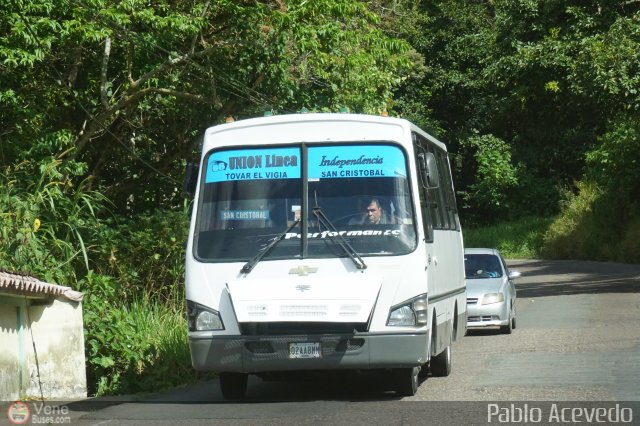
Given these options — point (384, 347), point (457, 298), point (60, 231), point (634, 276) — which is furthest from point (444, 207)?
point (634, 276)

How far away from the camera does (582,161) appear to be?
2228 inches

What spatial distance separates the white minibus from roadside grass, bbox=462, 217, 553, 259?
42.9 metres

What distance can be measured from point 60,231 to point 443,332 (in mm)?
6670

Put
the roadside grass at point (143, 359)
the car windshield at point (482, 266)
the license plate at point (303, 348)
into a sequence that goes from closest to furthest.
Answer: the license plate at point (303, 348), the roadside grass at point (143, 359), the car windshield at point (482, 266)

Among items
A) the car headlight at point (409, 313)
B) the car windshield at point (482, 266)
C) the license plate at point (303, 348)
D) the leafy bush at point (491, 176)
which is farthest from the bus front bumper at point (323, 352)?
the leafy bush at point (491, 176)

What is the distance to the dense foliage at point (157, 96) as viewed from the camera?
1551 cm

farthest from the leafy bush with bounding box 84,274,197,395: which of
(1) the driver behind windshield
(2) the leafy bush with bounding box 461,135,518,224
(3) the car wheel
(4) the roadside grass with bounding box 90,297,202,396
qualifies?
(2) the leafy bush with bounding box 461,135,518,224

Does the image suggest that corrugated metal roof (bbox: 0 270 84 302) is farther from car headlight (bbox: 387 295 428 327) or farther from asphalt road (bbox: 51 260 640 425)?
car headlight (bbox: 387 295 428 327)

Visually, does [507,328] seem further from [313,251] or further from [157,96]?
[313,251]

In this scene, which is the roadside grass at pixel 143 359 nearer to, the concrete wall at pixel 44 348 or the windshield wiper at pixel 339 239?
the concrete wall at pixel 44 348

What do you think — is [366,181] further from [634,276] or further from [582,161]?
[582,161]

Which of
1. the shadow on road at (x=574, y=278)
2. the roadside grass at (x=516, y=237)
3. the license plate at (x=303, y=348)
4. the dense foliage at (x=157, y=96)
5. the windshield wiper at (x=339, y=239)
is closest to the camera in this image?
the license plate at (x=303, y=348)

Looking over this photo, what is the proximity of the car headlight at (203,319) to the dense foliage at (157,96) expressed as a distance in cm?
295

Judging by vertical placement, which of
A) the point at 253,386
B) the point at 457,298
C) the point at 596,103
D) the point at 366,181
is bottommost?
the point at 253,386
